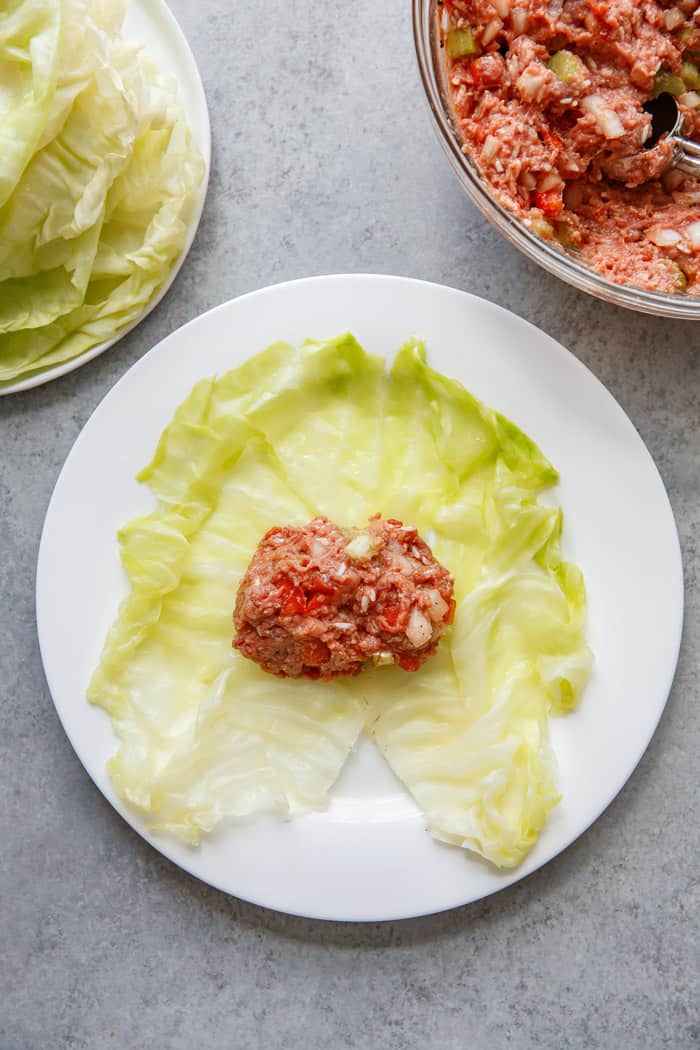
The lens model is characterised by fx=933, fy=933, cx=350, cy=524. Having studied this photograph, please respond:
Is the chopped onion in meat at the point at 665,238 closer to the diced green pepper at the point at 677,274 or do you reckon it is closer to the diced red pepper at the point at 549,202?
the diced green pepper at the point at 677,274

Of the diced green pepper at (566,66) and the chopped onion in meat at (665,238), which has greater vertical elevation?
the diced green pepper at (566,66)

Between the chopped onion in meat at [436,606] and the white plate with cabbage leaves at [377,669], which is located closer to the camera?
the chopped onion in meat at [436,606]

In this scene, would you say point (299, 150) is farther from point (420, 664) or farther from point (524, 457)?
point (420, 664)

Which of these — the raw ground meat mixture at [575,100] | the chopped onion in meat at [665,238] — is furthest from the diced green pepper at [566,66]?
the chopped onion in meat at [665,238]

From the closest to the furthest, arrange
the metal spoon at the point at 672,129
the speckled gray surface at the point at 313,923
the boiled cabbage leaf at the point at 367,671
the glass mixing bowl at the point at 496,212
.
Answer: the glass mixing bowl at the point at 496,212 → the metal spoon at the point at 672,129 → the boiled cabbage leaf at the point at 367,671 → the speckled gray surface at the point at 313,923

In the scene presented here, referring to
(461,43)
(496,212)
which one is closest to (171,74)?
(461,43)

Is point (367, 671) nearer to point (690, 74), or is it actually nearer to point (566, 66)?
point (566, 66)

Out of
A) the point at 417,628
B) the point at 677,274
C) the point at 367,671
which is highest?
the point at 677,274
